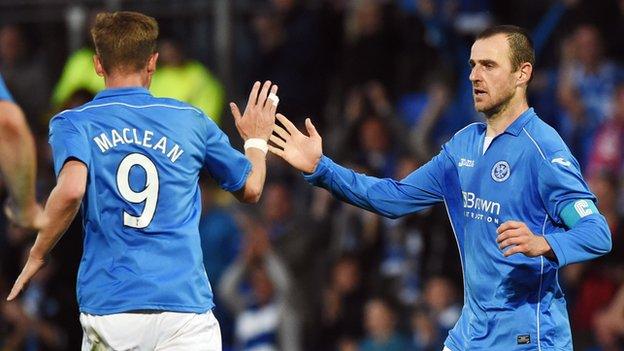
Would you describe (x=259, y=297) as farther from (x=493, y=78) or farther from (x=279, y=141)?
(x=493, y=78)

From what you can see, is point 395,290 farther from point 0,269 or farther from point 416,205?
point 416,205

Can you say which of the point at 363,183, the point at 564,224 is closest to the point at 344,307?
the point at 363,183

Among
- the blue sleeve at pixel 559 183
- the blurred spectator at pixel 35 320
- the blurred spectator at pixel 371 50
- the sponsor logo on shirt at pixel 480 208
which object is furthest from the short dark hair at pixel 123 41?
the blurred spectator at pixel 371 50

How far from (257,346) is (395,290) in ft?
4.68

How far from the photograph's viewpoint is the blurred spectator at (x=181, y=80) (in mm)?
12367

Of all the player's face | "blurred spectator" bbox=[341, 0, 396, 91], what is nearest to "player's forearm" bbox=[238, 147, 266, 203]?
the player's face

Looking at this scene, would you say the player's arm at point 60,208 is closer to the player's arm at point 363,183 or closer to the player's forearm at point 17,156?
the player's forearm at point 17,156

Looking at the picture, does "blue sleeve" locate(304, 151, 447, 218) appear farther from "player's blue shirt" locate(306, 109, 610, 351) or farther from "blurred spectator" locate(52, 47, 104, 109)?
"blurred spectator" locate(52, 47, 104, 109)

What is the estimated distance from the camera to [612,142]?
10570 mm

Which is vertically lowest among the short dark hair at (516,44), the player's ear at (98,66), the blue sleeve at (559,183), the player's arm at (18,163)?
the player's arm at (18,163)

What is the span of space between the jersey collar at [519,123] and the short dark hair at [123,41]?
1700mm

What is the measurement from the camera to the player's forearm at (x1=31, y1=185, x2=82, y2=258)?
215 inches

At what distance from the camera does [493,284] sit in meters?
5.95

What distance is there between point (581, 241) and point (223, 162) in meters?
1.65
